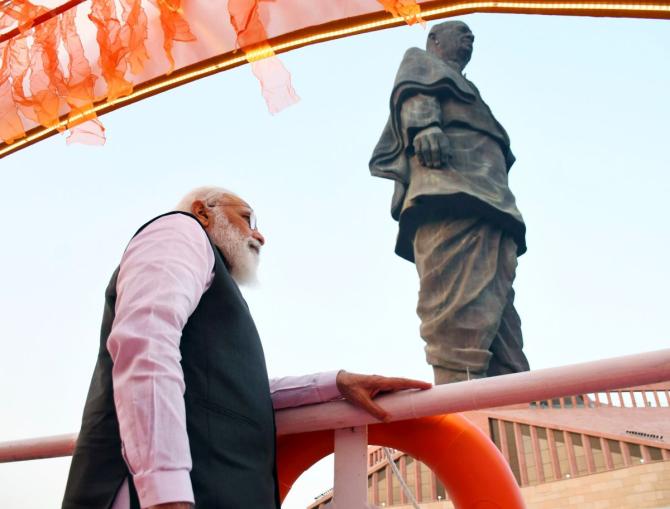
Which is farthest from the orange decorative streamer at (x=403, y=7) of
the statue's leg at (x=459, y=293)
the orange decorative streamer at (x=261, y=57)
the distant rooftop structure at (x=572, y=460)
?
the statue's leg at (x=459, y=293)

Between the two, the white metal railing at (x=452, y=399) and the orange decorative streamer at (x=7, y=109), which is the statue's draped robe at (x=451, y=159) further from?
the white metal railing at (x=452, y=399)

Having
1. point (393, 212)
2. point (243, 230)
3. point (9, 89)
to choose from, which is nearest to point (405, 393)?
point (243, 230)

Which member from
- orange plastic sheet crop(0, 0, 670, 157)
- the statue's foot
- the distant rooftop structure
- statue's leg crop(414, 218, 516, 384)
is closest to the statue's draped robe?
statue's leg crop(414, 218, 516, 384)

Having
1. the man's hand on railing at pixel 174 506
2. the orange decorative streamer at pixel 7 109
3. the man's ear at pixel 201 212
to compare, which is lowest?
Answer: the man's hand on railing at pixel 174 506

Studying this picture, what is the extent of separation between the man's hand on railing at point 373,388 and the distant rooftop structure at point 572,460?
304 cm

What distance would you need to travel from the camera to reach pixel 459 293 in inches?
271

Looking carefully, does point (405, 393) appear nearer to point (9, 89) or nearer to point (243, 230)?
point (243, 230)

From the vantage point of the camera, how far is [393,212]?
25.9 ft

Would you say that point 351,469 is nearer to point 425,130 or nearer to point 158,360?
point 158,360

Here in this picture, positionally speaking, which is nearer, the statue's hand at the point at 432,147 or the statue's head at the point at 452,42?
the statue's hand at the point at 432,147

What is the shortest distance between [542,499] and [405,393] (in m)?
4.10

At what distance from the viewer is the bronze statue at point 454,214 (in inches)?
263

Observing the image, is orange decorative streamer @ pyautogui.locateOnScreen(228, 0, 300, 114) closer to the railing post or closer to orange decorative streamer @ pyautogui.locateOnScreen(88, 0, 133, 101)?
orange decorative streamer @ pyautogui.locateOnScreen(88, 0, 133, 101)

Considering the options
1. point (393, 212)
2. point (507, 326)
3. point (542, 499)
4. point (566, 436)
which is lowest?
point (542, 499)
